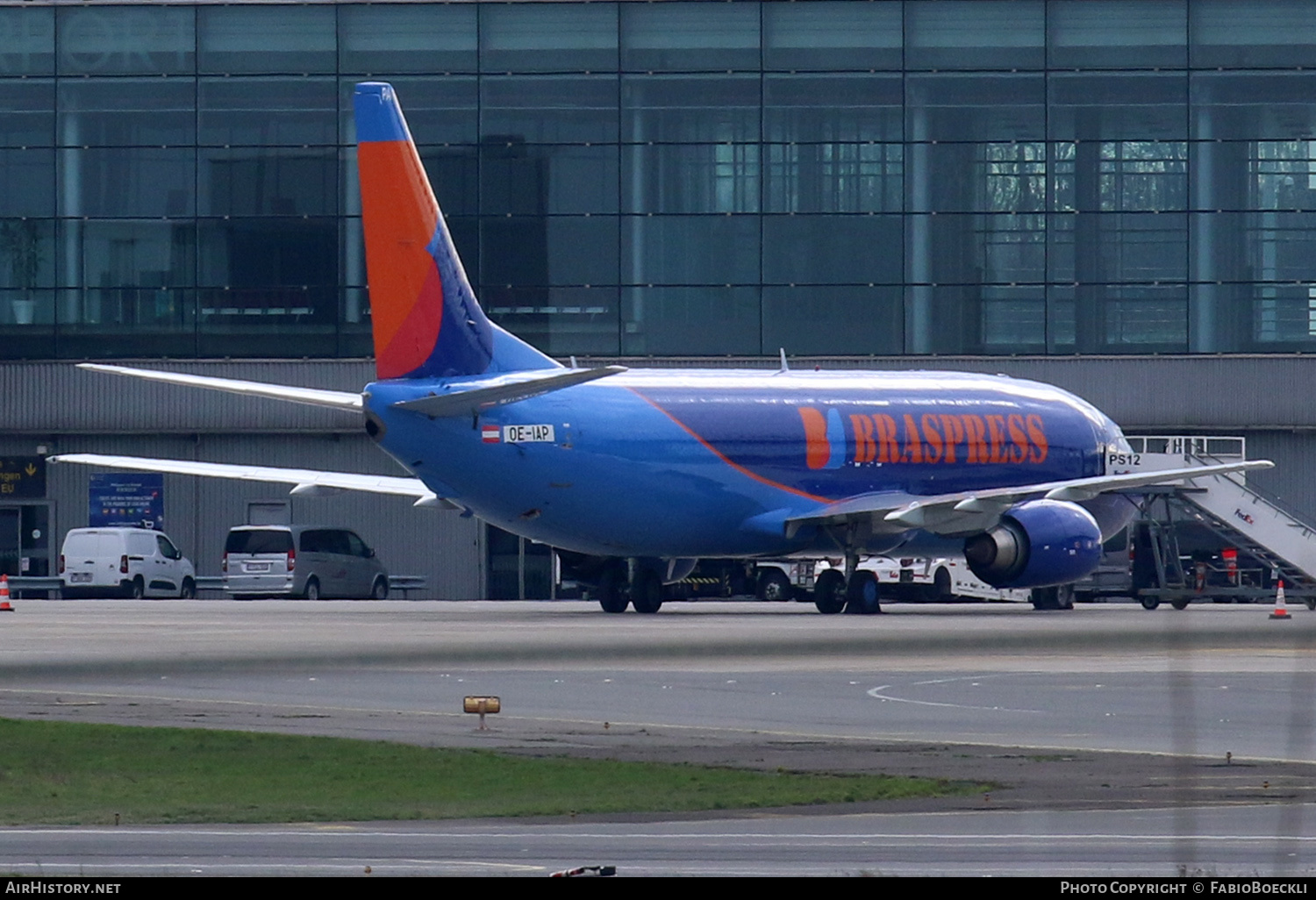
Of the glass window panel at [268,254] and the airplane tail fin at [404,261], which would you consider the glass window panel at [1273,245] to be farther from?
the airplane tail fin at [404,261]

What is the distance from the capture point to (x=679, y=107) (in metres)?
53.5

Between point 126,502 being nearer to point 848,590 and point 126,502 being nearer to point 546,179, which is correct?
point 546,179

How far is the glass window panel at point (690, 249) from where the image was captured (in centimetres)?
5372

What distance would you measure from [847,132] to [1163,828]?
140 ft

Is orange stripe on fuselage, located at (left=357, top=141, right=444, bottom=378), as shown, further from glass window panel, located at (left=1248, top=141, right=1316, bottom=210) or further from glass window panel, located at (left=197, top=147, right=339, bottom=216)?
glass window panel, located at (left=1248, top=141, right=1316, bottom=210)

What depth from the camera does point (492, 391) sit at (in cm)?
3027

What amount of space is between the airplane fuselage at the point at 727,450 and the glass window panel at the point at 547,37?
1813 cm

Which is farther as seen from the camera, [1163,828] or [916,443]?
[916,443]

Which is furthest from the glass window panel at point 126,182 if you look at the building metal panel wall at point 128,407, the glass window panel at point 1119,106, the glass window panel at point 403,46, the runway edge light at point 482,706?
the runway edge light at point 482,706

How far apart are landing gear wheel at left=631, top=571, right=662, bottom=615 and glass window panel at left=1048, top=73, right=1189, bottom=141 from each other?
21.6m

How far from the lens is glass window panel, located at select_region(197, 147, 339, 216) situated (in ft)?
177

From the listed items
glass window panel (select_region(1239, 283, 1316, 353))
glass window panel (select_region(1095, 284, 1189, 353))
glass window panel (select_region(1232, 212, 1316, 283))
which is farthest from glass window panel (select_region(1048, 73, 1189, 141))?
glass window panel (select_region(1239, 283, 1316, 353))
